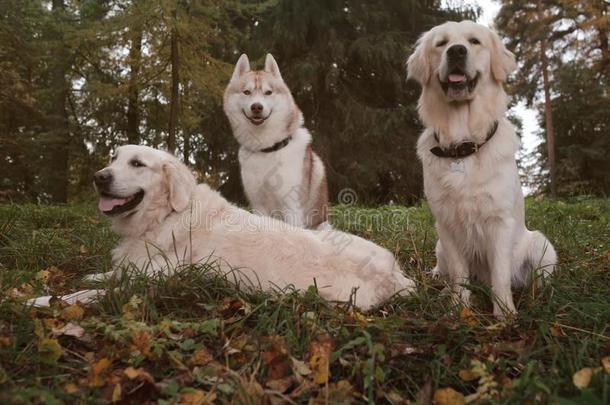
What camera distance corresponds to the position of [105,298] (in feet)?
8.38

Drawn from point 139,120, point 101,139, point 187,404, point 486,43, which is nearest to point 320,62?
point 139,120

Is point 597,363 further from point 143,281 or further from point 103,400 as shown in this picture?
point 143,281

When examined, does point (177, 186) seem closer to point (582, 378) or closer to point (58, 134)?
point (582, 378)

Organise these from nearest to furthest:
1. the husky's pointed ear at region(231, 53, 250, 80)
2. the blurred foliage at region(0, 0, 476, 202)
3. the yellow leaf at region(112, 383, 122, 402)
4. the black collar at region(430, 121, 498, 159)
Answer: the yellow leaf at region(112, 383, 122, 402)
the black collar at region(430, 121, 498, 159)
the husky's pointed ear at region(231, 53, 250, 80)
the blurred foliage at region(0, 0, 476, 202)

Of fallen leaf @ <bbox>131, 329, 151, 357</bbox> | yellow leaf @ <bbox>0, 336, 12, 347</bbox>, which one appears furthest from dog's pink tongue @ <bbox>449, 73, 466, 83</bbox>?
yellow leaf @ <bbox>0, 336, 12, 347</bbox>

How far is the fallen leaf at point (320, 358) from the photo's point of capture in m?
1.91

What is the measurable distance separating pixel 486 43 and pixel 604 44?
17.2m

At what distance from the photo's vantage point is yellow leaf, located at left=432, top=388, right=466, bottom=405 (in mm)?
1781

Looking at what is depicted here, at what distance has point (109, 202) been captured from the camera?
10.7ft

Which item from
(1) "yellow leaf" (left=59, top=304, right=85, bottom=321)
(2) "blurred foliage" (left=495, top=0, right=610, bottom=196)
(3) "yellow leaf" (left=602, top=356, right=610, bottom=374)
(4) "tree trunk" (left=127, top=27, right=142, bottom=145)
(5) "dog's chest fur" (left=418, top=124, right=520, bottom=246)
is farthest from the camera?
(2) "blurred foliage" (left=495, top=0, right=610, bottom=196)

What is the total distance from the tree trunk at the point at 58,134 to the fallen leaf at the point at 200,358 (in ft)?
38.7

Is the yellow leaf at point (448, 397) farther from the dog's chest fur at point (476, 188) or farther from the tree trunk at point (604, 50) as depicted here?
the tree trunk at point (604, 50)

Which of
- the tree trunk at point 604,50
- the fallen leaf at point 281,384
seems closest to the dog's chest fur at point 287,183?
the fallen leaf at point 281,384

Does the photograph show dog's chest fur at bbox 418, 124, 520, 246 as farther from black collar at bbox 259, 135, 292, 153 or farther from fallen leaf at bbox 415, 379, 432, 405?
black collar at bbox 259, 135, 292, 153
